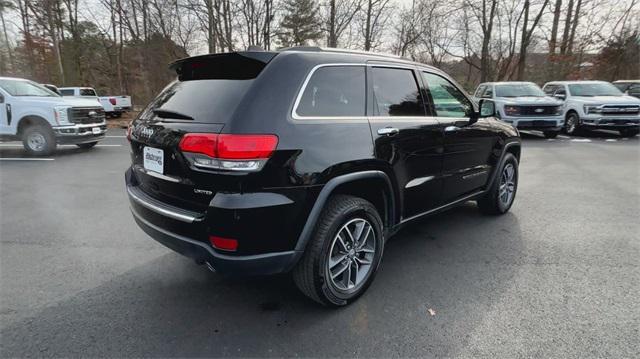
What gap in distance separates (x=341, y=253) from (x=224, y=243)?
3.06ft

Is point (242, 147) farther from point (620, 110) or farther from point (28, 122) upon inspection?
point (620, 110)

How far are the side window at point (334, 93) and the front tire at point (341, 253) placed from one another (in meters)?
0.63

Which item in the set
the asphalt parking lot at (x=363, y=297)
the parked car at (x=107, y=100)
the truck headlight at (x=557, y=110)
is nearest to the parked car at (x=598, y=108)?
the truck headlight at (x=557, y=110)

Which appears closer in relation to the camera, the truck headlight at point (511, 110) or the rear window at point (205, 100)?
the rear window at point (205, 100)

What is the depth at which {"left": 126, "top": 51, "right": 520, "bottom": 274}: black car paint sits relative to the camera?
212 centimetres

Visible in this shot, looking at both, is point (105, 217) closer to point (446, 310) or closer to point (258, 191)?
point (258, 191)

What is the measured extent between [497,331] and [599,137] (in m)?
13.6

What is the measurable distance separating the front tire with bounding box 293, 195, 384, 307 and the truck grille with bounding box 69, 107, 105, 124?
904cm

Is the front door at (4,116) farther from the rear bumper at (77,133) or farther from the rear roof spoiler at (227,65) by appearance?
the rear roof spoiler at (227,65)

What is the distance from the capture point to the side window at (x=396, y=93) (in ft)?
9.65

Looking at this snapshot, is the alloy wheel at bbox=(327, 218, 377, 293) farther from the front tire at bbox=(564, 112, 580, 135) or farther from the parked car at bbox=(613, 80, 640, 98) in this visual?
the parked car at bbox=(613, 80, 640, 98)

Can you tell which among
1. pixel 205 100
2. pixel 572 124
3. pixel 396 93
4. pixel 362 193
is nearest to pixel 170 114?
pixel 205 100

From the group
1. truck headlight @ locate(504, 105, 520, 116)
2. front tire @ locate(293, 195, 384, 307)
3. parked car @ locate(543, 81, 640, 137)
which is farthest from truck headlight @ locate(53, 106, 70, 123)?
parked car @ locate(543, 81, 640, 137)

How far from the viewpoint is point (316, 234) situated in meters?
2.45
